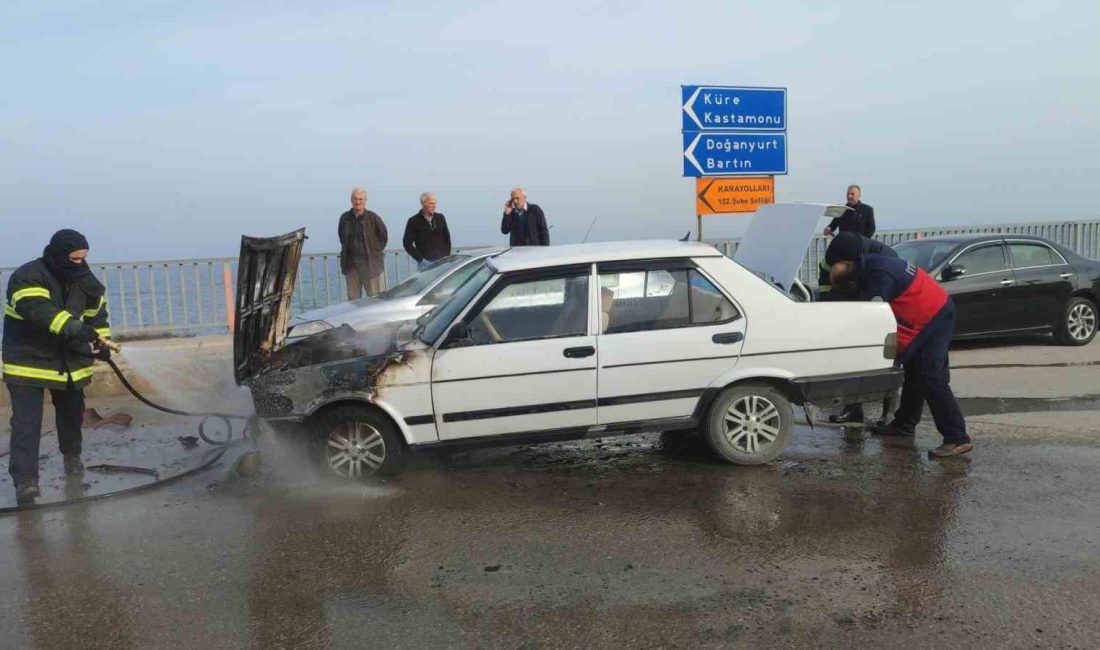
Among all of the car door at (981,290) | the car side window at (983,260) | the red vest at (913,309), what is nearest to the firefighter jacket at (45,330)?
the red vest at (913,309)

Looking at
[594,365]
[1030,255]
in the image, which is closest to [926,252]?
[1030,255]

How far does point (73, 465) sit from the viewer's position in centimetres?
670

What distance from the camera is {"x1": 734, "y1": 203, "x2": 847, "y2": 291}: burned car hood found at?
737cm

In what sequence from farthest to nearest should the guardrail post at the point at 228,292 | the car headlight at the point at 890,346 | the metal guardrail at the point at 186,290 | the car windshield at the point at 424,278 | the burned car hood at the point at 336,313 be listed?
the guardrail post at the point at 228,292 < the metal guardrail at the point at 186,290 < the car windshield at the point at 424,278 < the burned car hood at the point at 336,313 < the car headlight at the point at 890,346

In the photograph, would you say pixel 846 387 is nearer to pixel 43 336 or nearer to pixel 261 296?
pixel 261 296

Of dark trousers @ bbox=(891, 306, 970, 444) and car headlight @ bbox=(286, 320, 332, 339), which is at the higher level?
car headlight @ bbox=(286, 320, 332, 339)

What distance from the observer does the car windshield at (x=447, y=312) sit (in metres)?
5.90

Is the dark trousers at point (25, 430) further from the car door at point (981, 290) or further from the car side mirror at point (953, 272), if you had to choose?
the car door at point (981, 290)

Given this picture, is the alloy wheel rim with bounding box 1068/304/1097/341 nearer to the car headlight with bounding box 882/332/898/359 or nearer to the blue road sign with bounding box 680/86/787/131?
the blue road sign with bounding box 680/86/787/131

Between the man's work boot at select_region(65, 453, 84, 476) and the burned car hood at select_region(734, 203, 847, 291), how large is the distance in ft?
17.2

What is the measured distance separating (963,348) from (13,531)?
33.6 ft

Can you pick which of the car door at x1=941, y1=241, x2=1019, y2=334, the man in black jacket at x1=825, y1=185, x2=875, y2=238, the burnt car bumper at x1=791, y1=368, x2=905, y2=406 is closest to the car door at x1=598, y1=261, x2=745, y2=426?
the burnt car bumper at x1=791, y1=368, x2=905, y2=406

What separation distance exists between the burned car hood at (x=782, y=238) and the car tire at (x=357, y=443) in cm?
313

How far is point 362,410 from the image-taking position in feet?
19.0
